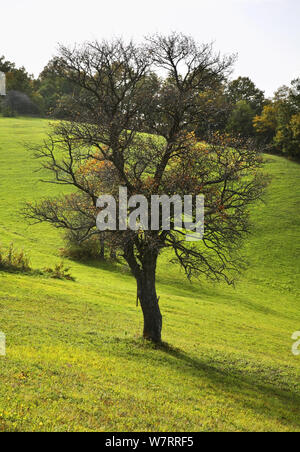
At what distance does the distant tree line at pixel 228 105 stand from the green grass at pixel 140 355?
6.04 metres

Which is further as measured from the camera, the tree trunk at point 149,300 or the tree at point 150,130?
the tree trunk at point 149,300

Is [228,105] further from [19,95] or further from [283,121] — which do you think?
[19,95]

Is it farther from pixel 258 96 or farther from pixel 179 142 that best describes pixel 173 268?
pixel 258 96

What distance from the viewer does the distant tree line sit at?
753 inches

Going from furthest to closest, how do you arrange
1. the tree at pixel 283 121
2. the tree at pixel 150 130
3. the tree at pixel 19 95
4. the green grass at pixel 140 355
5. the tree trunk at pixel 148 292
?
the tree at pixel 19 95
the tree at pixel 283 121
the tree trunk at pixel 148 292
the tree at pixel 150 130
the green grass at pixel 140 355

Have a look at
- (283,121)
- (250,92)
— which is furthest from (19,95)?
(283,121)

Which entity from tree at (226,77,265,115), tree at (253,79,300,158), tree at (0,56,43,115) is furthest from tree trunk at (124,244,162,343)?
tree at (0,56,43,115)

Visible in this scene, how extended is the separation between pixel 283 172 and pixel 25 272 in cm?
5818

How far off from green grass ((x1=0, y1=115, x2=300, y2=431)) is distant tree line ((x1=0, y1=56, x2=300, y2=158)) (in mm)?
6042

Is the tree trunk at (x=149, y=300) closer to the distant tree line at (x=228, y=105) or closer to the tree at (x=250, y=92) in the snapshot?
the distant tree line at (x=228, y=105)

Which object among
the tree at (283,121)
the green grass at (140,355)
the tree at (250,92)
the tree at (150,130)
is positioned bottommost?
the green grass at (140,355)

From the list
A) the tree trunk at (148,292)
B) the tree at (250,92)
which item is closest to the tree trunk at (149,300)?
the tree trunk at (148,292)

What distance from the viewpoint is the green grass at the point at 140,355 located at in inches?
449
